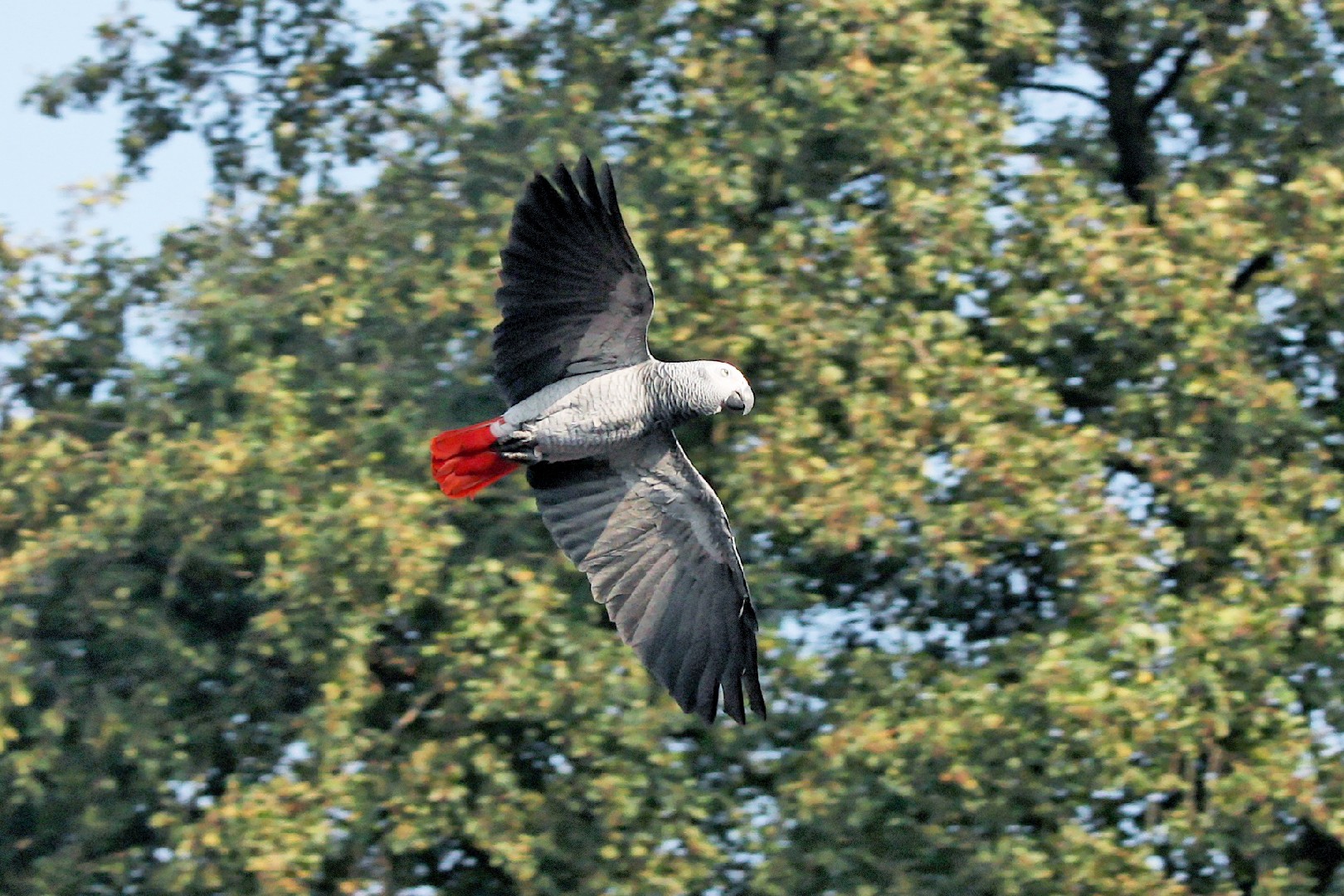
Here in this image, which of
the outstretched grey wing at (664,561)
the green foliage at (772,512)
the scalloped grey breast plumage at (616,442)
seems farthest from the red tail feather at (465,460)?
the green foliage at (772,512)

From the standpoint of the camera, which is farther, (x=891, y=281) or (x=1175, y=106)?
(x=1175, y=106)

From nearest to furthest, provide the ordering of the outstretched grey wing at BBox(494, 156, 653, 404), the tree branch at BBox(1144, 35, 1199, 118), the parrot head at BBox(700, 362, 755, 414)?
the outstretched grey wing at BBox(494, 156, 653, 404)
the parrot head at BBox(700, 362, 755, 414)
the tree branch at BBox(1144, 35, 1199, 118)

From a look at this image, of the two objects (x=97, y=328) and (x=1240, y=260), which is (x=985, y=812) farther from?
(x=97, y=328)

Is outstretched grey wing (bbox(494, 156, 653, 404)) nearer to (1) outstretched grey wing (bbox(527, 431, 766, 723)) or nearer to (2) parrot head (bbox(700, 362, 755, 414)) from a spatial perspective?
(2) parrot head (bbox(700, 362, 755, 414))

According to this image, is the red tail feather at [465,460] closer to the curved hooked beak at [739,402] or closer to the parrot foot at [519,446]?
the parrot foot at [519,446]

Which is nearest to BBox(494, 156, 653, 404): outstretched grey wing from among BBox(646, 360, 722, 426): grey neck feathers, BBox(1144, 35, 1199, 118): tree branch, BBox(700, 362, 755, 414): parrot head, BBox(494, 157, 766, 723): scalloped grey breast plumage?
BBox(494, 157, 766, 723): scalloped grey breast plumage

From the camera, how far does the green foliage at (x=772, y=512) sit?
Answer: 8320 mm

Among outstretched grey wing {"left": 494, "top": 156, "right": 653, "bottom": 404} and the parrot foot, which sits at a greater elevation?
outstretched grey wing {"left": 494, "top": 156, "right": 653, "bottom": 404}

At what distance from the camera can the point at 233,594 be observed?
9.41m

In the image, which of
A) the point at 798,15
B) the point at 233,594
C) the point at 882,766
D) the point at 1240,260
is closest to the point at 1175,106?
the point at 1240,260

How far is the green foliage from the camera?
27.3 feet

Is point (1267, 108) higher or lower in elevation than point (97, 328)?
higher

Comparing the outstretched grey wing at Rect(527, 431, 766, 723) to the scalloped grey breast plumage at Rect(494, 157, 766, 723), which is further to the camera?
the outstretched grey wing at Rect(527, 431, 766, 723)

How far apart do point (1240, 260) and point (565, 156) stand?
10.3 feet
